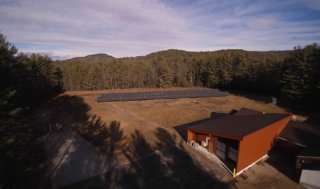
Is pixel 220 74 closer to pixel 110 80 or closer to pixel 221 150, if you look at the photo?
pixel 110 80

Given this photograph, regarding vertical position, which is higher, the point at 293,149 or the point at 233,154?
the point at 293,149

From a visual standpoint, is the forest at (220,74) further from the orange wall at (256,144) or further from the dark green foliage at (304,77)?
the orange wall at (256,144)

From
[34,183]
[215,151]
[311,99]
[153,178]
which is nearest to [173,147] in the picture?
[215,151]

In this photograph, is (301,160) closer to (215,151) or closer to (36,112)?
(215,151)

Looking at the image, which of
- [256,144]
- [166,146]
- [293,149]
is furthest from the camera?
[166,146]

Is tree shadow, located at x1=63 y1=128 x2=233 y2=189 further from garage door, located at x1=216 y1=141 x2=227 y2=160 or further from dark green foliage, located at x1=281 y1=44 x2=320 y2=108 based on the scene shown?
dark green foliage, located at x1=281 y1=44 x2=320 y2=108

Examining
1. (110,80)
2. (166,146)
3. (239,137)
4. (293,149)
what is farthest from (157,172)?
(110,80)
